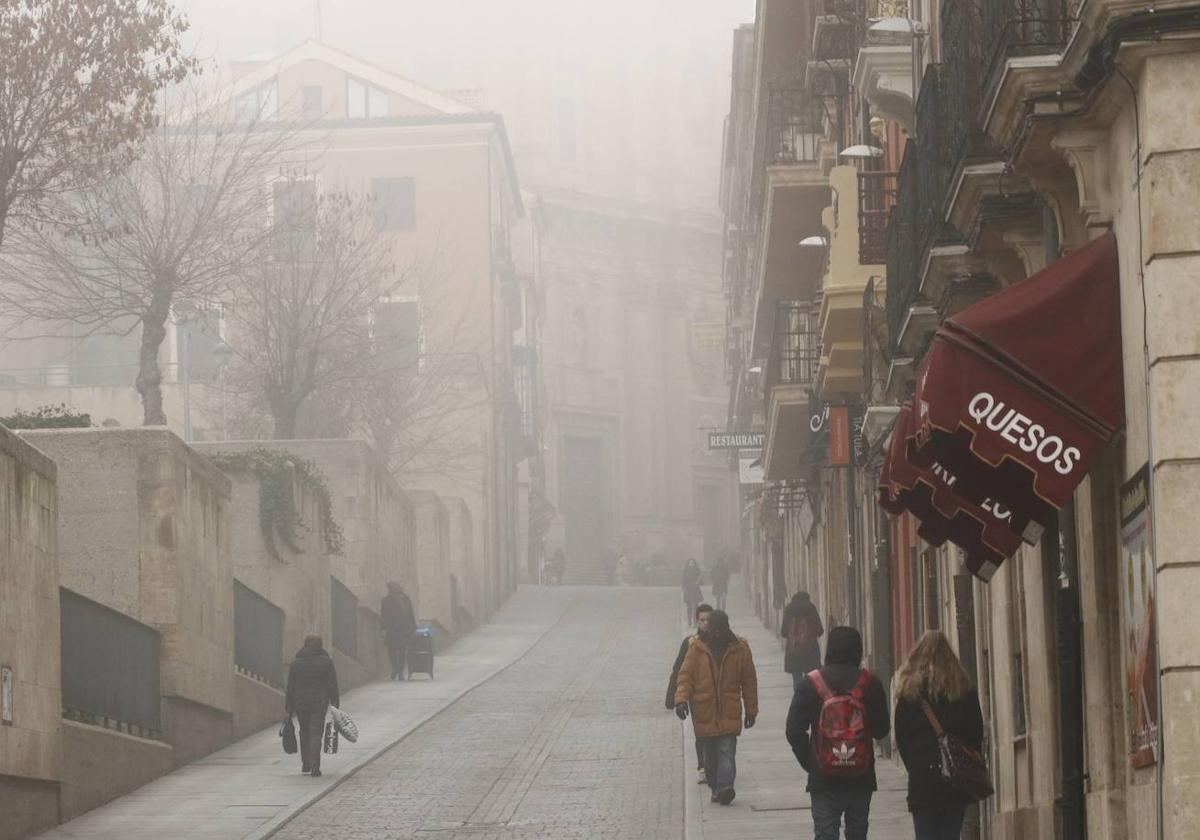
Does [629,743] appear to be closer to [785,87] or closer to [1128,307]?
[785,87]

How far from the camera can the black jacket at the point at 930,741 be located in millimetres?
12664

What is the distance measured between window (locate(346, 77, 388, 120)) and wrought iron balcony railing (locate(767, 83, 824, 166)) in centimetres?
2963

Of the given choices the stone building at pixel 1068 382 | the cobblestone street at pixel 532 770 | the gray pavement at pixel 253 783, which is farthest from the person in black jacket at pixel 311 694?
the stone building at pixel 1068 382

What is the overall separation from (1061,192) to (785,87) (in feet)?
61.0

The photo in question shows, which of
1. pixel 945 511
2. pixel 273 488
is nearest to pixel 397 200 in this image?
pixel 273 488

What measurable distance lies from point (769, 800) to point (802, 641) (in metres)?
7.12

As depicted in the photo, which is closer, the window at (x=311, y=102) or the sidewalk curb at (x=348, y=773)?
the sidewalk curb at (x=348, y=773)

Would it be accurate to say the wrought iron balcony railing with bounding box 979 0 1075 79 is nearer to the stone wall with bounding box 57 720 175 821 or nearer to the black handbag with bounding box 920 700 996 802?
the black handbag with bounding box 920 700 996 802

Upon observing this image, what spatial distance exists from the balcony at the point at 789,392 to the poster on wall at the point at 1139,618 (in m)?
17.8

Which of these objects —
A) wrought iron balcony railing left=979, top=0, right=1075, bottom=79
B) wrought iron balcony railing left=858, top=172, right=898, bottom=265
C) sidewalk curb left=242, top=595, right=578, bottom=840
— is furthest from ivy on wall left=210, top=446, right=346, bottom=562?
wrought iron balcony railing left=979, top=0, right=1075, bottom=79

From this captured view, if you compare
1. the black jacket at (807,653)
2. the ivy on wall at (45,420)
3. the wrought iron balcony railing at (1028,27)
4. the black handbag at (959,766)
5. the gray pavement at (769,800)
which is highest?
the wrought iron balcony railing at (1028,27)

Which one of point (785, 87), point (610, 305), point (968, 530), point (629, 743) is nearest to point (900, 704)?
point (968, 530)

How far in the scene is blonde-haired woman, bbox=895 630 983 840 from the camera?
1267 centimetres

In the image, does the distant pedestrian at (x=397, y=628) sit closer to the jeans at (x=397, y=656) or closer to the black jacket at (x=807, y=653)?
the jeans at (x=397, y=656)
